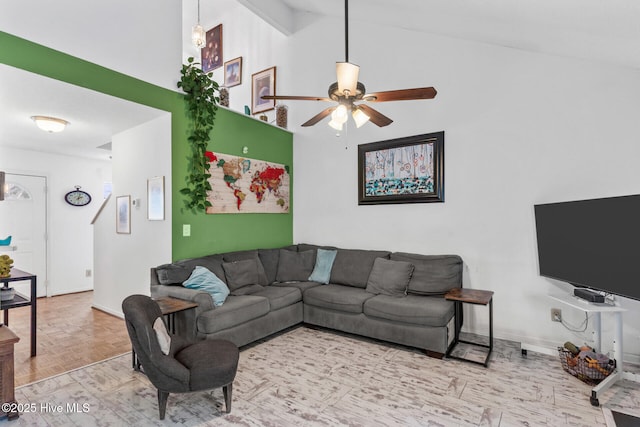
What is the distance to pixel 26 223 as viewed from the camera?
5164mm

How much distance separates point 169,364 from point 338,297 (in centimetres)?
199

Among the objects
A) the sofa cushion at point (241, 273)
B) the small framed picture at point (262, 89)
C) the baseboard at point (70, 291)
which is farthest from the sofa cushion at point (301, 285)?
the baseboard at point (70, 291)

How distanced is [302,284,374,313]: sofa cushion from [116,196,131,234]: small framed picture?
94.1 inches

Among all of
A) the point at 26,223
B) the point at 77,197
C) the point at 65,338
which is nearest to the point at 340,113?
the point at 65,338

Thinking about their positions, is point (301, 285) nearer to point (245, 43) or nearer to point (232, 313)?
point (232, 313)

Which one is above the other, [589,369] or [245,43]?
[245,43]

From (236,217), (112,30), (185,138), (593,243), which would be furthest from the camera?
(236,217)

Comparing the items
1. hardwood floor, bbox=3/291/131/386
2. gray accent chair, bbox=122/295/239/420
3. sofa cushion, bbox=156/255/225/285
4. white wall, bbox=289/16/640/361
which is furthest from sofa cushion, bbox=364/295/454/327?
hardwood floor, bbox=3/291/131/386

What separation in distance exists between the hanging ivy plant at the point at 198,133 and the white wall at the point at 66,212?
3458 mm

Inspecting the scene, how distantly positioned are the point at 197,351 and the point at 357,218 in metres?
2.80

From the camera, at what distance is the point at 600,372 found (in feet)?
8.24

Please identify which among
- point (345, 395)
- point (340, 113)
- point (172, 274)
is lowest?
point (345, 395)

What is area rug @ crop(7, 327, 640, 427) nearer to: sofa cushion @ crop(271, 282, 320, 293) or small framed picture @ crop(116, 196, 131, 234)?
sofa cushion @ crop(271, 282, 320, 293)

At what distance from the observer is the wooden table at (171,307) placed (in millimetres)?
2705
